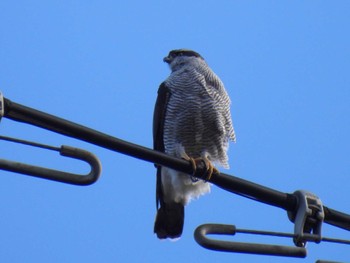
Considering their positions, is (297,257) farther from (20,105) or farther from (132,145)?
(20,105)

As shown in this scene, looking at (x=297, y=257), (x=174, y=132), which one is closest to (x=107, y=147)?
(x=297, y=257)

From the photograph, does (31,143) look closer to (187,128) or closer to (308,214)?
(308,214)

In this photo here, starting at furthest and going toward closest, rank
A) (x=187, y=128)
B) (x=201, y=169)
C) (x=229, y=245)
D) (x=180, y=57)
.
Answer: (x=180, y=57)
(x=187, y=128)
(x=201, y=169)
(x=229, y=245)

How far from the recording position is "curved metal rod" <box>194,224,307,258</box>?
10.5ft

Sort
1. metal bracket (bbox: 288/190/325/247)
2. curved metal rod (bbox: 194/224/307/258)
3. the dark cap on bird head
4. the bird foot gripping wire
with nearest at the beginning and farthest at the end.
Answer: curved metal rod (bbox: 194/224/307/258) → metal bracket (bbox: 288/190/325/247) → the bird foot gripping wire → the dark cap on bird head

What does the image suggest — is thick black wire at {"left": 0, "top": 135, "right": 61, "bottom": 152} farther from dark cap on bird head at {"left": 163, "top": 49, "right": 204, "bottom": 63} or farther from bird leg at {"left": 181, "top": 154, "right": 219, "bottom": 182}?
dark cap on bird head at {"left": 163, "top": 49, "right": 204, "bottom": 63}

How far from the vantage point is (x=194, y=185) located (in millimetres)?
7207

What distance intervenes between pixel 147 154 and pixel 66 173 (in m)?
0.53

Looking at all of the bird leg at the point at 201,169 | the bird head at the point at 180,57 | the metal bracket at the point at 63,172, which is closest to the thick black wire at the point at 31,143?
the metal bracket at the point at 63,172

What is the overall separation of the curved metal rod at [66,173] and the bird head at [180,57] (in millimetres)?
4263

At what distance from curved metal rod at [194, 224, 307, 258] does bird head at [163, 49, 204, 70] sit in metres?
4.42

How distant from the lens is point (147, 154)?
3.66m

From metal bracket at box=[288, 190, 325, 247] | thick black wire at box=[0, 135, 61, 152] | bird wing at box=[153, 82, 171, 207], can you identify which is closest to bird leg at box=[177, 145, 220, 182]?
bird wing at box=[153, 82, 171, 207]

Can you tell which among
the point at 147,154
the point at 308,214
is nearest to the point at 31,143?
the point at 147,154
